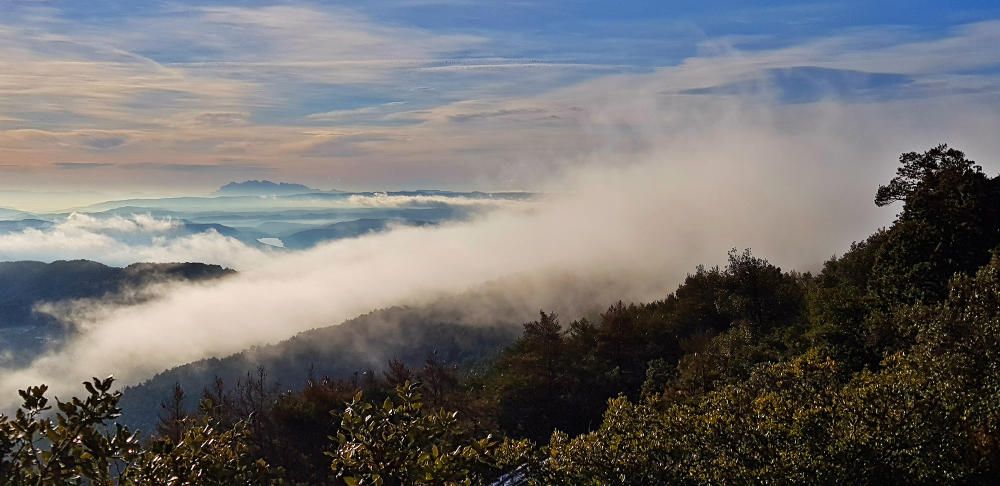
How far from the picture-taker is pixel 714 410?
15914 millimetres

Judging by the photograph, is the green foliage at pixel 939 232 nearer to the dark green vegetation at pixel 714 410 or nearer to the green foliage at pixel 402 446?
the dark green vegetation at pixel 714 410

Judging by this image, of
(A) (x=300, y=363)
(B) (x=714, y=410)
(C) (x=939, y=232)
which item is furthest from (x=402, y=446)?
(A) (x=300, y=363)

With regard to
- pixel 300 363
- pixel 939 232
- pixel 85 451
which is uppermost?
pixel 85 451

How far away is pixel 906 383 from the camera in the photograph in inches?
613

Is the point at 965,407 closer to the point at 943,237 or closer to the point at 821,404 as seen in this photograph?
the point at 821,404

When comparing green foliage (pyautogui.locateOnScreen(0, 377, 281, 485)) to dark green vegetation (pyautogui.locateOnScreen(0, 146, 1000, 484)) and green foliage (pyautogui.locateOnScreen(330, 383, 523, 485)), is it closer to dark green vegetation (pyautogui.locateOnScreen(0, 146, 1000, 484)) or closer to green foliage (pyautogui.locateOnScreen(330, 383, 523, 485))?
dark green vegetation (pyautogui.locateOnScreen(0, 146, 1000, 484))

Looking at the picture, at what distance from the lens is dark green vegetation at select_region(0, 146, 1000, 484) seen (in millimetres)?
7586

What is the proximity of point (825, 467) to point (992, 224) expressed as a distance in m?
30.0

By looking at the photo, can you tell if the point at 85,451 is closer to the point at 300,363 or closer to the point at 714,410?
the point at 714,410

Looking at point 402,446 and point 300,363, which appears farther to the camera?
point 300,363

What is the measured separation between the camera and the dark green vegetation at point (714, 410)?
7.59 meters

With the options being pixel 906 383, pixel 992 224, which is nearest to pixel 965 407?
pixel 906 383

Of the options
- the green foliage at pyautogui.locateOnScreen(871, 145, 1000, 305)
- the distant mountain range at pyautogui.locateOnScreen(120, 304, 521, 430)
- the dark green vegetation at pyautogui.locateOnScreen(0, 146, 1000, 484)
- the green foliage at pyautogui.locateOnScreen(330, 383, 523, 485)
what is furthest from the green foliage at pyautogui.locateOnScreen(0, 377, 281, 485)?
the distant mountain range at pyautogui.locateOnScreen(120, 304, 521, 430)

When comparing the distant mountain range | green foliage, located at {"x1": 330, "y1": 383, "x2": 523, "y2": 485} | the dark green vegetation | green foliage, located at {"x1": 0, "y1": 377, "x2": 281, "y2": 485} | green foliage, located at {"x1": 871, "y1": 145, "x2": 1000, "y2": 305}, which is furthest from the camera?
the distant mountain range
